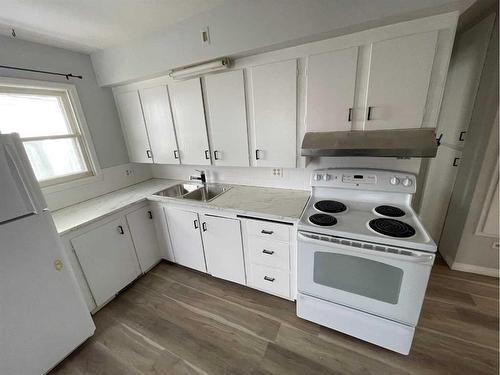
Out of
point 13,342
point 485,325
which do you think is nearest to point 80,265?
point 13,342

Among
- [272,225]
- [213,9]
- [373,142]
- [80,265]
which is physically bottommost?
[80,265]

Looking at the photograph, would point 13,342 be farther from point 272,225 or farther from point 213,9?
point 213,9

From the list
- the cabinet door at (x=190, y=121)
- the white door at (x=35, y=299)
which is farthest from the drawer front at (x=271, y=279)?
the white door at (x=35, y=299)

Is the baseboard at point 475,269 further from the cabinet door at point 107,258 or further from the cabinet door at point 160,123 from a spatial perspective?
the cabinet door at point 107,258

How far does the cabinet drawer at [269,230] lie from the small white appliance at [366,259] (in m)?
0.19

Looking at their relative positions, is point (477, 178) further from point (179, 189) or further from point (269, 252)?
point (179, 189)

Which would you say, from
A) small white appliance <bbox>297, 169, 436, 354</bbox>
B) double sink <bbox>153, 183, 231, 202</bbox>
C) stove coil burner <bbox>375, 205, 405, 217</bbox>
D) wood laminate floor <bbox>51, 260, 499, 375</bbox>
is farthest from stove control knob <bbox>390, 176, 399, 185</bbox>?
double sink <bbox>153, 183, 231, 202</bbox>

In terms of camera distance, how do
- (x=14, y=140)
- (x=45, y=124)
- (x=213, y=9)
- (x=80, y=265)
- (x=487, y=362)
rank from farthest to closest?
(x=45, y=124) < (x=80, y=265) < (x=213, y=9) < (x=487, y=362) < (x=14, y=140)

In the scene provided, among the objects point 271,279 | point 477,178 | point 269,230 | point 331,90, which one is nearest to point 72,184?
point 269,230

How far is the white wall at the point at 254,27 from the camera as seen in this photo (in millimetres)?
1270

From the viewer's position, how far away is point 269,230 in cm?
174

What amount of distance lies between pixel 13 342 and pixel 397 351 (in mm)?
2545

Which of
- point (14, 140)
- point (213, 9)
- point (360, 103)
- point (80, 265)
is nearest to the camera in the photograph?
point (14, 140)

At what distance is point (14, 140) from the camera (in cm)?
125
